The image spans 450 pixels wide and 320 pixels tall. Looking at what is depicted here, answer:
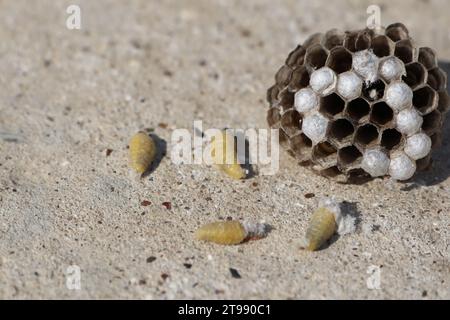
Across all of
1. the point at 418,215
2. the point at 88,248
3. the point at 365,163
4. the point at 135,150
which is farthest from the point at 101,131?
the point at 418,215

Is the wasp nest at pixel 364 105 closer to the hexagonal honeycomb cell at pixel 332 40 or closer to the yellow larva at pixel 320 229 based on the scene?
the hexagonal honeycomb cell at pixel 332 40

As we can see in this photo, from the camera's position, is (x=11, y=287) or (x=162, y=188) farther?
(x=162, y=188)

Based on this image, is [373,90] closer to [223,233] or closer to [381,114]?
[381,114]

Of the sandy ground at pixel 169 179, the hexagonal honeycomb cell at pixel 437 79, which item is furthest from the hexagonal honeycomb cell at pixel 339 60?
the sandy ground at pixel 169 179

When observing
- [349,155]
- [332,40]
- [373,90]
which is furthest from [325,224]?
[332,40]

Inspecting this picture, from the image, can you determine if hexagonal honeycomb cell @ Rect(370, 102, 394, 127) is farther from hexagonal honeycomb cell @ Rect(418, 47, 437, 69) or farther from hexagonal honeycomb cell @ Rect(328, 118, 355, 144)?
hexagonal honeycomb cell @ Rect(418, 47, 437, 69)
